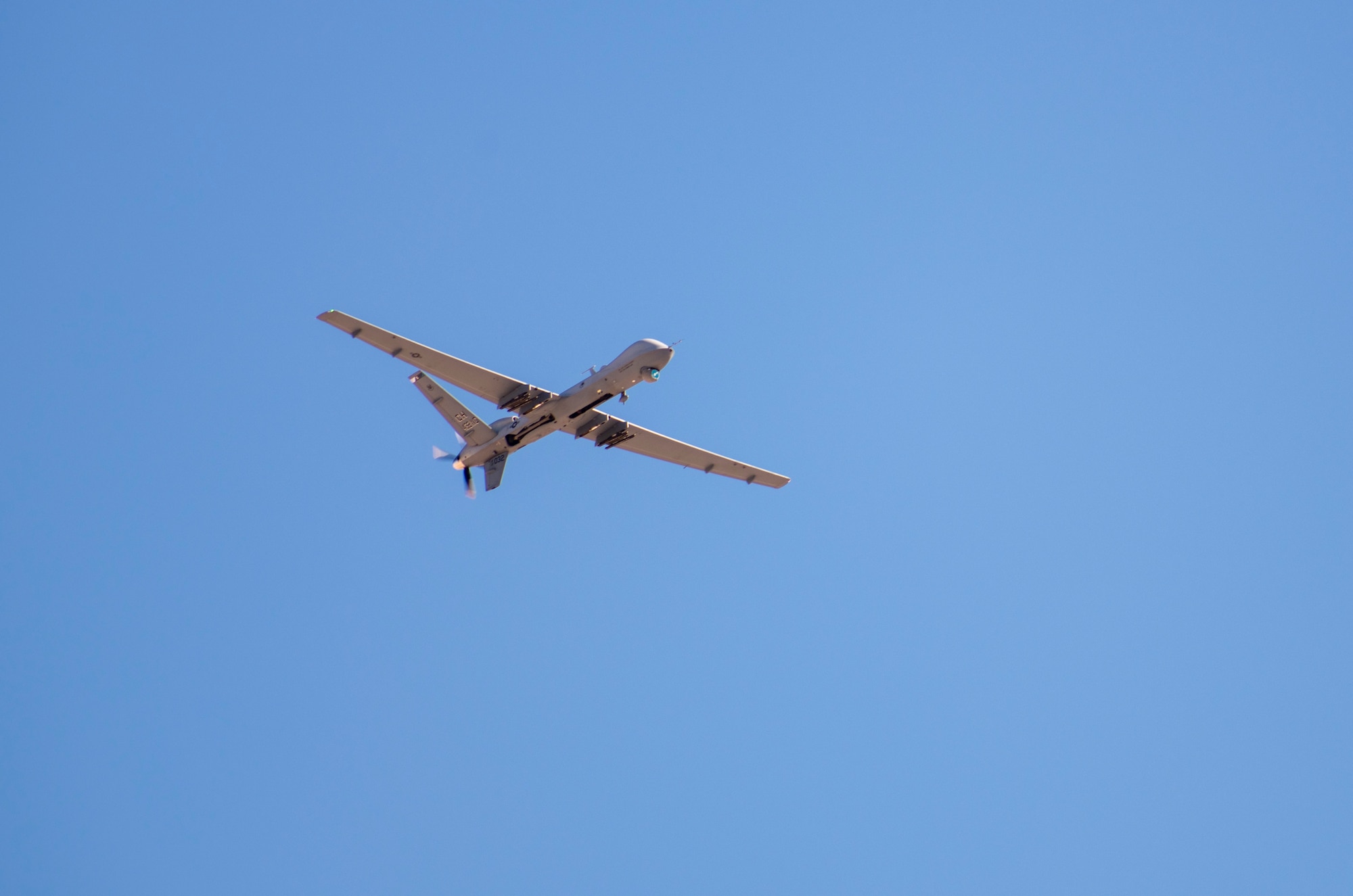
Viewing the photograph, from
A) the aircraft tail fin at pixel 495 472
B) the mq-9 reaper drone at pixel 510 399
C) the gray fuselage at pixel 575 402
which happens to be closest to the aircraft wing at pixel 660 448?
the mq-9 reaper drone at pixel 510 399

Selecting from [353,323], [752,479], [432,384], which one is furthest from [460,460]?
[752,479]

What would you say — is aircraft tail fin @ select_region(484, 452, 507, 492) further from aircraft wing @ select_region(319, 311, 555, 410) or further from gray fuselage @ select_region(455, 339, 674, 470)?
aircraft wing @ select_region(319, 311, 555, 410)

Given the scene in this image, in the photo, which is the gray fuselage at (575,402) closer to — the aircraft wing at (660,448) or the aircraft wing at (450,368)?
the aircraft wing at (450,368)

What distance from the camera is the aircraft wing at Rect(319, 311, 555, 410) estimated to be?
46.2 meters

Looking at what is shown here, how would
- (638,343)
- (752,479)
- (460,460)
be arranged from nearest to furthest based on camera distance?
(638,343) → (460,460) → (752,479)

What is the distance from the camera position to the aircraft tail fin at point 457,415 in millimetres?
48750

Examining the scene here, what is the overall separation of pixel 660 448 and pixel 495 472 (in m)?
7.92

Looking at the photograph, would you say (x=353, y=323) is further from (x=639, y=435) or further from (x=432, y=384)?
(x=639, y=435)

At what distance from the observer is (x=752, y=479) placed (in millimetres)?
56250

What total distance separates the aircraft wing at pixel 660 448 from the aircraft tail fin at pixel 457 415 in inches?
144

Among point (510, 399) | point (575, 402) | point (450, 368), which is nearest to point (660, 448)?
point (575, 402)

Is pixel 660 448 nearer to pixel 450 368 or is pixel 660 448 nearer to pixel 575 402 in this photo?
pixel 575 402

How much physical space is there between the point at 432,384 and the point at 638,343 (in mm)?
9160

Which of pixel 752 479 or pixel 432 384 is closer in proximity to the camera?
pixel 432 384
